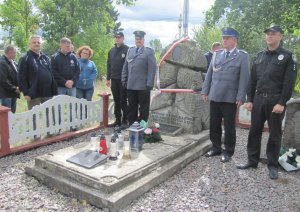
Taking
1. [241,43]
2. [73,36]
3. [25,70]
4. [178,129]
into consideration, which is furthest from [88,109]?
[73,36]

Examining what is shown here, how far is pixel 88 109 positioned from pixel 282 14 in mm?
6151

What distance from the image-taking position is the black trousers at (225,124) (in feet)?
15.3

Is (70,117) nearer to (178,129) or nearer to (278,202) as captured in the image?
(178,129)

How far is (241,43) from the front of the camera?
11.1 m

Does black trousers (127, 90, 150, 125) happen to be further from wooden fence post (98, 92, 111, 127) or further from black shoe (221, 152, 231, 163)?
black shoe (221, 152, 231, 163)

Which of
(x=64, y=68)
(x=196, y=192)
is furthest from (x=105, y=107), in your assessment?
(x=196, y=192)

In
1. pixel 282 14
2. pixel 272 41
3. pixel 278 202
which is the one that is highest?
pixel 282 14

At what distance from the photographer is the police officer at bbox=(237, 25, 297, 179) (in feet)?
12.9

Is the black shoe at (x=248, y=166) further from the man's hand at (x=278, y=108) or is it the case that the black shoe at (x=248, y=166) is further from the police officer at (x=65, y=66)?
the police officer at (x=65, y=66)

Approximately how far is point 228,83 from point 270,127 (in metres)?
0.85

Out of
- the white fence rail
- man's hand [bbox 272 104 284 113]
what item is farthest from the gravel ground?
man's hand [bbox 272 104 284 113]

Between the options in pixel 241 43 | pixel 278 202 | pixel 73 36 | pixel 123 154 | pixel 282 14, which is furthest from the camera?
pixel 73 36

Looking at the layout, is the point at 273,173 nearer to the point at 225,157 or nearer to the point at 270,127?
the point at 270,127

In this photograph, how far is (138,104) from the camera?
20.1 ft
